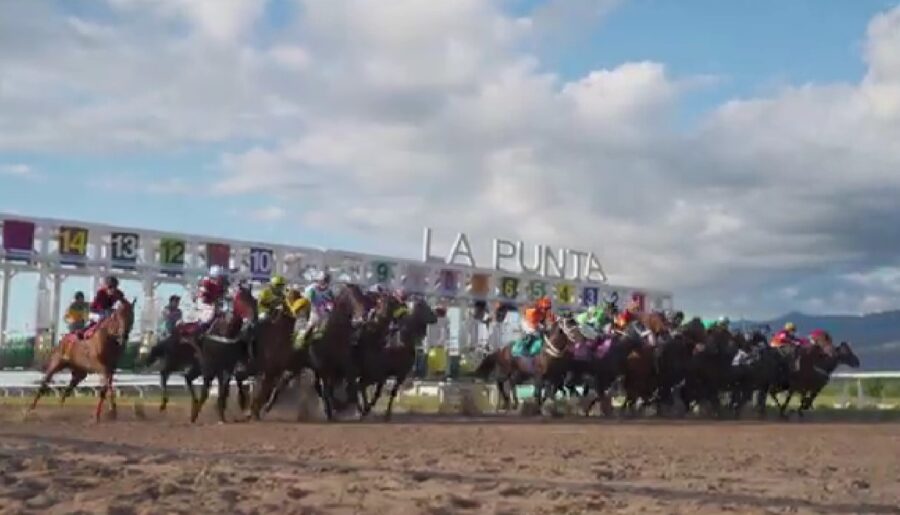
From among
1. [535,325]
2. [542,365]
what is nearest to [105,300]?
[542,365]

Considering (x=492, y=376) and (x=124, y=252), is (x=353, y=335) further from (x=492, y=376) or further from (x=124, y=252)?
(x=124, y=252)

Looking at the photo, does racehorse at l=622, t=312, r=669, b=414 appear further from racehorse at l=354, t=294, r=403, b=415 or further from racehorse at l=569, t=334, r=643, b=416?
racehorse at l=354, t=294, r=403, b=415

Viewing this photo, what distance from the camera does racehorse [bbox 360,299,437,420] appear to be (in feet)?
68.2

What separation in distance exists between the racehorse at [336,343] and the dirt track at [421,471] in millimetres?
1569

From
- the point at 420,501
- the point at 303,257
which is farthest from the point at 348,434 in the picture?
the point at 303,257

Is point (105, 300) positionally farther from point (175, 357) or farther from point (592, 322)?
point (592, 322)

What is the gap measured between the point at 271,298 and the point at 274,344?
1.07 m

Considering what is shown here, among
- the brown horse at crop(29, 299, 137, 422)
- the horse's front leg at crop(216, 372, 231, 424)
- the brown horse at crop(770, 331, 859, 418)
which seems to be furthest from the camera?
the brown horse at crop(770, 331, 859, 418)

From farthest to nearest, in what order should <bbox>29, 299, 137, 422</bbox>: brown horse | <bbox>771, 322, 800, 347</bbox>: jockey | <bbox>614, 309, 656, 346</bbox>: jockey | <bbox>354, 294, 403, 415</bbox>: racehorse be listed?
<bbox>771, 322, 800, 347</bbox>: jockey
<bbox>614, 309, 656, 346</bbox>: jockey
<bbox>354, 294, 403, 415</bbox>: racehorse
<bbox>29, 299, 137, 422</bbox>: brown horse

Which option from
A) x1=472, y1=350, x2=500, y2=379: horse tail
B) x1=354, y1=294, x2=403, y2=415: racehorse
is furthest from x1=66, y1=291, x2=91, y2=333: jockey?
x1=472, y1=350, x2=500, y2=379: horse tail

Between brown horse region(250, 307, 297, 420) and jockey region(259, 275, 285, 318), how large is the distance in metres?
0.20

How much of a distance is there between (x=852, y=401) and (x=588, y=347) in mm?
15748

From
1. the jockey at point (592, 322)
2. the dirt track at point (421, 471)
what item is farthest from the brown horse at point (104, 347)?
the jockey at point (592, 322)

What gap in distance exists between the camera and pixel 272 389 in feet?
64.8
